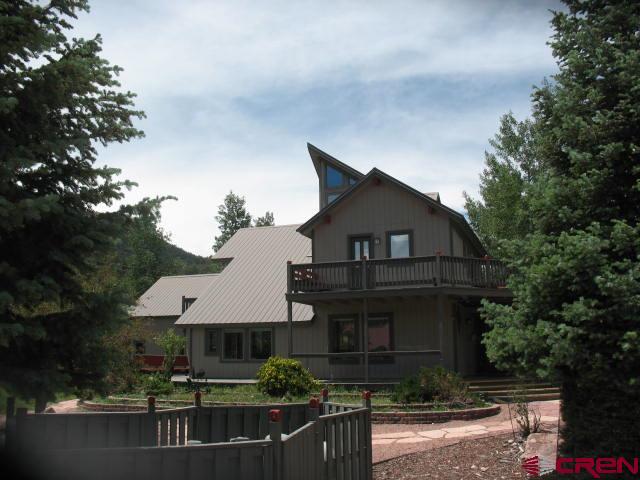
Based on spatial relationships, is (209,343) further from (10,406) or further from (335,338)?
(10,406)

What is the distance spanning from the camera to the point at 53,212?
255 inches

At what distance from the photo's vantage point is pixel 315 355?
2228cm

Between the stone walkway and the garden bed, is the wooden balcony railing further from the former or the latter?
the stone walkway

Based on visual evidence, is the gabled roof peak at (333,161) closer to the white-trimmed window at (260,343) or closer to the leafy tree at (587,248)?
the white-trimmed window at (260,343)

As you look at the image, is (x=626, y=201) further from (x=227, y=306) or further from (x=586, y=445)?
(x=227, y=306)

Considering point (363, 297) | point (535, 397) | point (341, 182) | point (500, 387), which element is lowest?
point (535, 397)

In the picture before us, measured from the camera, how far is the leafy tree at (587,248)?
6914 millimetres

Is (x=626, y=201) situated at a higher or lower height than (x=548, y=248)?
higher

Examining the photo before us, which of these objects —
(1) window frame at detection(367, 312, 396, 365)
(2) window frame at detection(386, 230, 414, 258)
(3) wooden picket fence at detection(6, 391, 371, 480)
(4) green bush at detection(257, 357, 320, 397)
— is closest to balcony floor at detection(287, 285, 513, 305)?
(1) window frame at detection(367, 312, 396, 365)

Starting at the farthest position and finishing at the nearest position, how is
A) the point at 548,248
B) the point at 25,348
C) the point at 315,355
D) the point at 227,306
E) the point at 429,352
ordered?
the point at 227,306 < the point at 315,355 < the point at 429,352 < the point at 548,248 < the point at 25,348

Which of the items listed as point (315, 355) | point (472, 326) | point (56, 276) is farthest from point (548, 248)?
point (472, 326)

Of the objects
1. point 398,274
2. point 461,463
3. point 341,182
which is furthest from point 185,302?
point 461,463

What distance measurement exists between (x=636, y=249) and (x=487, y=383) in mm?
14481

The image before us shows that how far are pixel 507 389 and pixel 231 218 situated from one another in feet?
162
